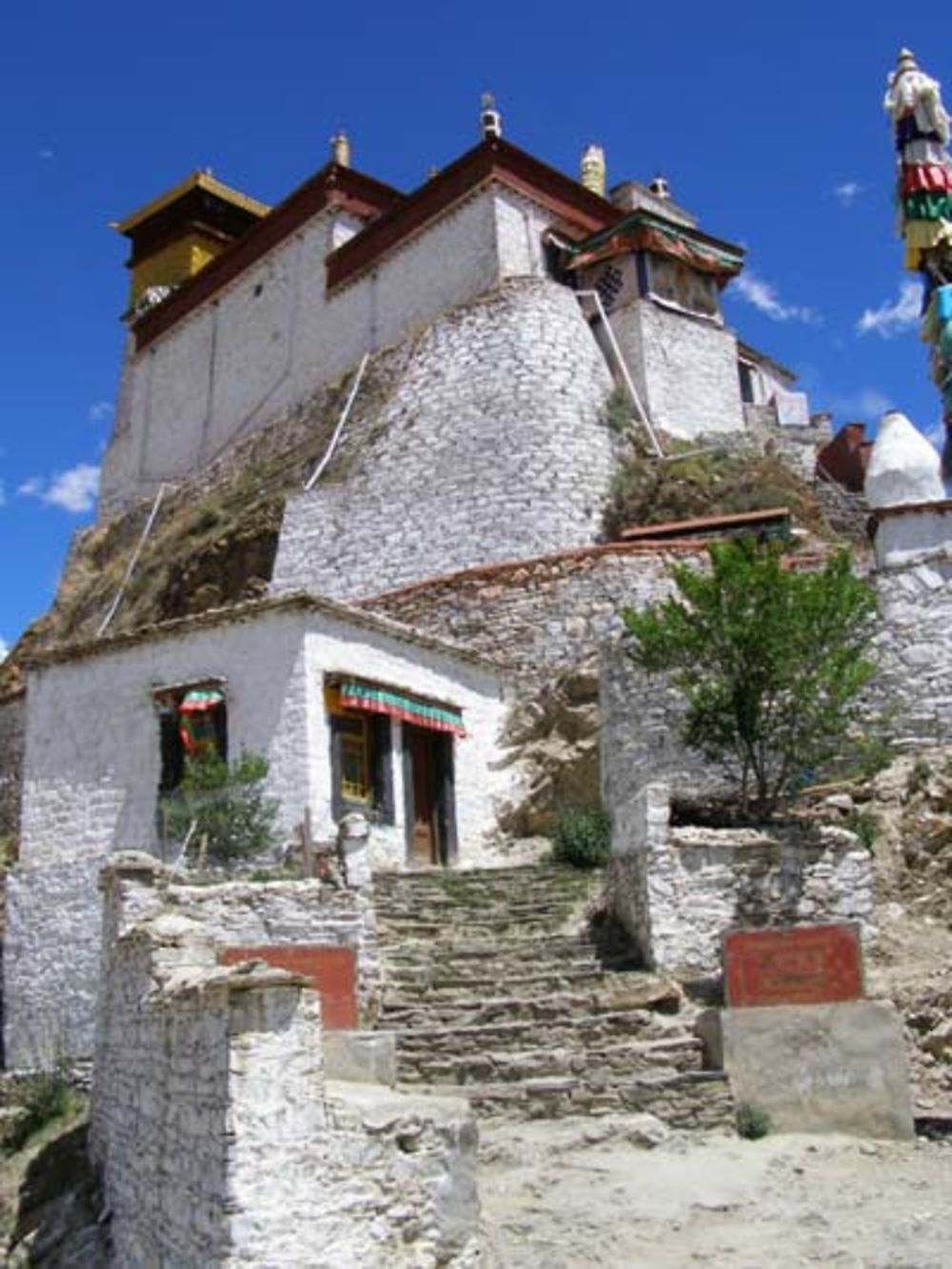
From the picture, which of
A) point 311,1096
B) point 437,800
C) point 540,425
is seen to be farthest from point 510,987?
point 540,425

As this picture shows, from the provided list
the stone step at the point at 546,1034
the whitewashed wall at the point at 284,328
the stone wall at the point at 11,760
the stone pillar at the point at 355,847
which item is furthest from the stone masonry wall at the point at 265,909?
the whitewashed wall at the point at 284,328

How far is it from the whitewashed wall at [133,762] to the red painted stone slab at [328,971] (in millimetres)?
5211

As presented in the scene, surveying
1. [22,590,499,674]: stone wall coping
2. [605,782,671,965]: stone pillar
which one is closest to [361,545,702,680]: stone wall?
[22,590,499,674]: stone wall coping

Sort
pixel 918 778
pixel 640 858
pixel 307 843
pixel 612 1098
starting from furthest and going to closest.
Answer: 1. pixel 307 843
2. pixel 918 778
3. pixel 640 858
4. pixel 612 1098

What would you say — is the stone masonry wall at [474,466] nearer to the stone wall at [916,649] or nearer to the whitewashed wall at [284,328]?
the whitewashed wall at [284,328]

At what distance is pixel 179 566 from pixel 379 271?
902 centimetres

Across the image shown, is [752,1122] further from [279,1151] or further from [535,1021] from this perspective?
[279,1151]

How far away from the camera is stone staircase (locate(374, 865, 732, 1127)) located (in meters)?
10.5

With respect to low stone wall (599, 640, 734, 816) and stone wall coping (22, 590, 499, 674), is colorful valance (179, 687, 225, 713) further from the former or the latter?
low stone wall (599, 640, 734, 816)

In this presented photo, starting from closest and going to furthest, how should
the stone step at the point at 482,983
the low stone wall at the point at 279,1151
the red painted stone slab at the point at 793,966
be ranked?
the low stone wall at the point at 279,1151 < the red painted stone slab at the point at 793,966 < the stone step at the point at 482,983

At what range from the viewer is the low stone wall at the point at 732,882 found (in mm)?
12617

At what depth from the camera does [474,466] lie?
26266 millimetres

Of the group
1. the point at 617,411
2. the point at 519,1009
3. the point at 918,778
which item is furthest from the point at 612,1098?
the point at 617,411

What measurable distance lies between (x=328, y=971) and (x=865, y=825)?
589 cm
